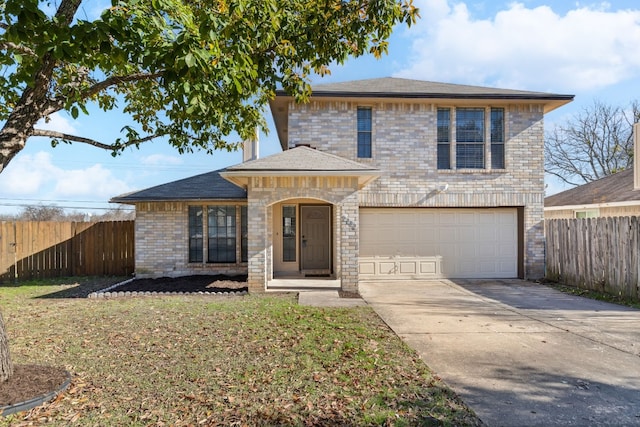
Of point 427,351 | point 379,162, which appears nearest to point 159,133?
point 379,162

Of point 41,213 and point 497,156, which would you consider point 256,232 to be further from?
point 41,213

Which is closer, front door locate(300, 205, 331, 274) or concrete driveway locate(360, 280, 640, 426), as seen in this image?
concrete driveway locate(360, 280, 640, 426)

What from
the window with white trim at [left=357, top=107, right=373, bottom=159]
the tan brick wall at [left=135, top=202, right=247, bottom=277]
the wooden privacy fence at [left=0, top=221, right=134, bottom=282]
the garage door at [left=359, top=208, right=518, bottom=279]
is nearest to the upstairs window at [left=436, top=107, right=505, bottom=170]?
the garage door at [left=359, top=208, right=518, bottom=279]

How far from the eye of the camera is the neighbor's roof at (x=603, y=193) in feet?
48.6

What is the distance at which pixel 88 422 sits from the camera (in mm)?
3453

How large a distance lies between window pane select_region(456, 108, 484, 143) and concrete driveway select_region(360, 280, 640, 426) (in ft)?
16.1

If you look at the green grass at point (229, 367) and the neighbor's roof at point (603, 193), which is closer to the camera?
the green grass at point (229, 367)

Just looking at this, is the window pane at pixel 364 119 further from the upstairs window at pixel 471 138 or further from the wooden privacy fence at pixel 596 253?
the wooden privacy fence at pixel 596 253

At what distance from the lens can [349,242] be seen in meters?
9.38

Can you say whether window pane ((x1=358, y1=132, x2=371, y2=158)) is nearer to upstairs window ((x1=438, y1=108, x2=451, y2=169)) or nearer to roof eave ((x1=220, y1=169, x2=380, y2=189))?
upstairs window ((x1=438, y1=108, x2=451, y2=169))

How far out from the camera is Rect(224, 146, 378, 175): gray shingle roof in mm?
8906

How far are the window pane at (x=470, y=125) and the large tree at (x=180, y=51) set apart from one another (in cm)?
638

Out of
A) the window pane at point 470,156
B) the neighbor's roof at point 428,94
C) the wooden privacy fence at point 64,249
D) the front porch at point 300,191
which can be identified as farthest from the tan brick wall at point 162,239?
the window pane at point 470,156

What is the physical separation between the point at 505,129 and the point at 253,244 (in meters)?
8.52
